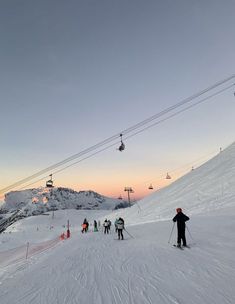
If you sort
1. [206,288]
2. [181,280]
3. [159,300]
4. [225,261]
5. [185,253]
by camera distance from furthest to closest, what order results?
[185,253] < [225,261] < [181,280] < [206,288] < [159,300]

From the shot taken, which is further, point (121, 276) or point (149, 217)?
point (149, 217)

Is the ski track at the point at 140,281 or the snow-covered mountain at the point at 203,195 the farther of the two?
the snow-covered mountain at the point at 203,195

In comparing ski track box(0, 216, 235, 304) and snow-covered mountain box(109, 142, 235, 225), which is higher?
snow-covered mountain box(109, 142, 235, 225)

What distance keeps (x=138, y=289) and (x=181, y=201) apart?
3824cm

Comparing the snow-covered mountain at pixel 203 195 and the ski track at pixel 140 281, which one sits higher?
the snow-covered mountain at pixel 203 195

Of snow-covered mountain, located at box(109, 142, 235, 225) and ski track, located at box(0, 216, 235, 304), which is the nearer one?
ski track, located at box(0, 216, 235, 304)

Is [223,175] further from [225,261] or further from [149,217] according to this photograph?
[225,261]

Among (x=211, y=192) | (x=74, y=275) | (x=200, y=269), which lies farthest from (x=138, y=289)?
(x=211, y=192)

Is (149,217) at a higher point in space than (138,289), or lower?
higher

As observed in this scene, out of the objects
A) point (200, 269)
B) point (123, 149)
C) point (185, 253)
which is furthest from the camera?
point (123, 149)

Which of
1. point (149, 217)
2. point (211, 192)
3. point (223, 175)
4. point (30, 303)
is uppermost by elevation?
point (223, 175)

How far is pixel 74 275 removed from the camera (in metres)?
11.0

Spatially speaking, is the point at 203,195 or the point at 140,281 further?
the point at 203,195

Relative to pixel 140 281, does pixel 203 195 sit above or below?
above
